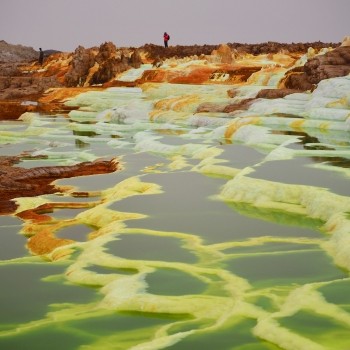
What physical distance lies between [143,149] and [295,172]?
9.01 meters

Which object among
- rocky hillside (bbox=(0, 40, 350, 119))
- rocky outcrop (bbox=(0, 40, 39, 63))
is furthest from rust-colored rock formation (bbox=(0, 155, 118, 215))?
rocky outcrop (bbox=(0, 40, 39, 63))

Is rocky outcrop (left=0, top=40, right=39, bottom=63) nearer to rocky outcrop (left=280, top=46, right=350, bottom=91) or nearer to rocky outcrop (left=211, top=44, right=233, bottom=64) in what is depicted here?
rocky outcrop (left=211, top=44, right=233, bottom=64)

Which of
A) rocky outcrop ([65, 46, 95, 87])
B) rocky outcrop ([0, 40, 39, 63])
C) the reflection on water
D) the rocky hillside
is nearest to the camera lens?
the reflection on water

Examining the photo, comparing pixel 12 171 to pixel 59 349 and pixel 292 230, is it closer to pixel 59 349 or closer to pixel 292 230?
pixel 292 230

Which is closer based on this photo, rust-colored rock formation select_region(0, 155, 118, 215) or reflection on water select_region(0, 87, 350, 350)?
reflection on water select_region(0, 87, 350, 350)

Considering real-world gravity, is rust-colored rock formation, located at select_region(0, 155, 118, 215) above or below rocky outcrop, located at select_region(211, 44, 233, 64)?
below

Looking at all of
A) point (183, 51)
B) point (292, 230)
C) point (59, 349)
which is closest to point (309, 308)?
point (59, 349)

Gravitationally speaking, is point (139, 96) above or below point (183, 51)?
below

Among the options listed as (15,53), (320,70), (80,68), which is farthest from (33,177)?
(15,53)

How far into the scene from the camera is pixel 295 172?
11.9 metres

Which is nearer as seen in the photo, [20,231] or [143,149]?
[20,231]

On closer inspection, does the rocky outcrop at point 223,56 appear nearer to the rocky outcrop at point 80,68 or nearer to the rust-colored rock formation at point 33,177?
the rocky outcrop at point 80,68

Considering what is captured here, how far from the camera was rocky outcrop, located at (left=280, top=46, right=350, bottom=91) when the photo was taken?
29.2 meters

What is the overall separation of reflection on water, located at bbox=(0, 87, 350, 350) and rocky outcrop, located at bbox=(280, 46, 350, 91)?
15.2m
